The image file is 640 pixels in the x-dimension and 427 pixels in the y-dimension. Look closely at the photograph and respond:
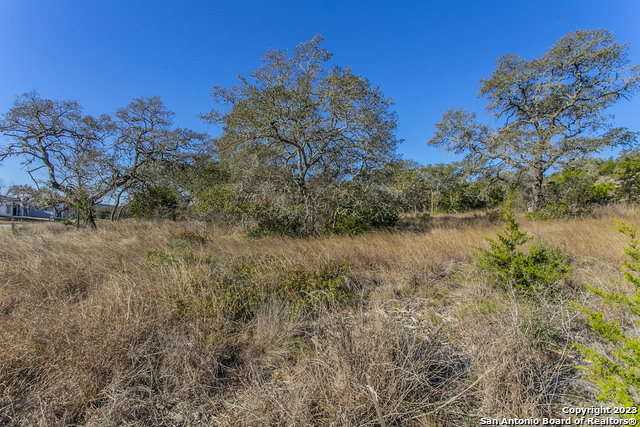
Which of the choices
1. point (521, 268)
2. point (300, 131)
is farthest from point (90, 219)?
point (521, 268)

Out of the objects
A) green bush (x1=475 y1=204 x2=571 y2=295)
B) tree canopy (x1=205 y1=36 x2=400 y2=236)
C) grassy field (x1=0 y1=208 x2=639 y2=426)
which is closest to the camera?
grassy field (x1=0 y1=208 x2=639 y2=426)

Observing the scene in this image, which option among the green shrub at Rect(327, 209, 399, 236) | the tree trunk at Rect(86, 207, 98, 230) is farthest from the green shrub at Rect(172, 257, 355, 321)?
the tree trunk at Rect(86, 207, 98, 230)

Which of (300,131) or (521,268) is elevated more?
(300,131)

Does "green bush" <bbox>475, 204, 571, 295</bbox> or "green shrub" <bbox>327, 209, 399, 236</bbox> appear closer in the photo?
"green bush" <bbox>475, 204, 571, 295</bbox>

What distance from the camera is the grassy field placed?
172cm

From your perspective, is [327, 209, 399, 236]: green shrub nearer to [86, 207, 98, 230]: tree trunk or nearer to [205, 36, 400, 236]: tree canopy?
[205, 36, 400, 236]: tree canopy

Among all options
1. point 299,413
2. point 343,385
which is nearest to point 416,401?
point 343,385

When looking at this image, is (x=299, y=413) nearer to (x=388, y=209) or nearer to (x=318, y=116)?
(x=388, y=209)

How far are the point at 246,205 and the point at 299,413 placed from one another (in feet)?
22.9

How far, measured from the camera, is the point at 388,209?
27.5ft

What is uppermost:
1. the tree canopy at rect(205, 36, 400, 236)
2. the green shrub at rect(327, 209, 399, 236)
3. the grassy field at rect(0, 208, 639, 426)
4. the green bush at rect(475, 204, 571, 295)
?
the tree canopy at rect(205, 36, 400, 236)

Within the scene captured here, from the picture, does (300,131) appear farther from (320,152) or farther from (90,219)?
(90,219)

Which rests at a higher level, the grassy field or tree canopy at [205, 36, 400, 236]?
tree canopy at [205, 36, 400, 236]

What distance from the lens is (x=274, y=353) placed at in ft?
7.77
